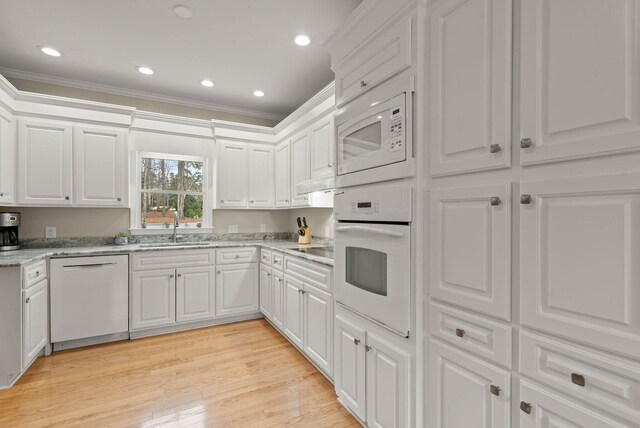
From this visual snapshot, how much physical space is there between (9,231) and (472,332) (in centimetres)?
393

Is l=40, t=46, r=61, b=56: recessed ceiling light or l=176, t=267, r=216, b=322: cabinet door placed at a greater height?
l=40, t=46, r=61, b=56: recessed ceiling light

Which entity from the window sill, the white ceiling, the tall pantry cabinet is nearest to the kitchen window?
the window sill

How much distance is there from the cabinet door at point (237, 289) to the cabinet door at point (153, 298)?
482 millimetres

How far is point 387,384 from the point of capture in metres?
1.57

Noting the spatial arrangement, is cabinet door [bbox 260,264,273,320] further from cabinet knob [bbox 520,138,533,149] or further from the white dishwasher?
cabinet knob [bbox 520,138,533,149]

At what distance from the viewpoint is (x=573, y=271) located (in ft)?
2.99

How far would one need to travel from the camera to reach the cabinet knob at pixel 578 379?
35.4 inches

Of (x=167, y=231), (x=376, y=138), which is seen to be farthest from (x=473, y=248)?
(x=167, y=231)

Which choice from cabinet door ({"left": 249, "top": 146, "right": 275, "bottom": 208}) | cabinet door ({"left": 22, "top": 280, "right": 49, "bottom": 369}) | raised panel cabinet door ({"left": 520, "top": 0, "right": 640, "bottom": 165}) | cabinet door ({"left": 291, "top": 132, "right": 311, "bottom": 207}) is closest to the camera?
raised panel cabinet door ({"left": 520, "top": 0, "right": 640, "bottom": 165})

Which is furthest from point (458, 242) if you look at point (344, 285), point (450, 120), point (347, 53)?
point (347, 53)

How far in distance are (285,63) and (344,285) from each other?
227 cm

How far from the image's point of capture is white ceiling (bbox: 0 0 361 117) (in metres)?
2.27

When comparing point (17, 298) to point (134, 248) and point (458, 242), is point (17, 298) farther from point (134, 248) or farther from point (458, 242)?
point (458, 242)

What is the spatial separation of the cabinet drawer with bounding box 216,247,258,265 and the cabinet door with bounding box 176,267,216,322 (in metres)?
0.16
